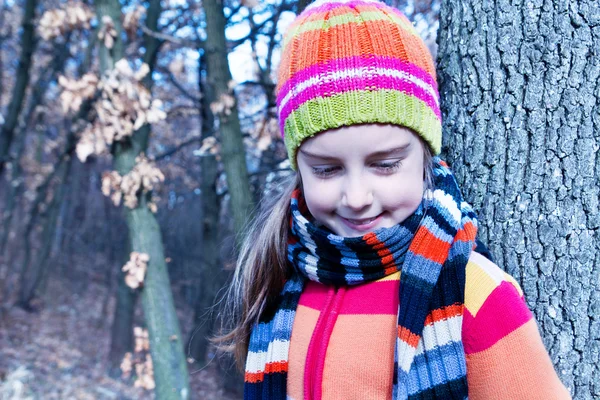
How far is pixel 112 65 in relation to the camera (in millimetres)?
3912

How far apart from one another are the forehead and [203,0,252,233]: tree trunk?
2.68 m

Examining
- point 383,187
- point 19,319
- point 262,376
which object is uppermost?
point 383,187

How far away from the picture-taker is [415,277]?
1.36 meters

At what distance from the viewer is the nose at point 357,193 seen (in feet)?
4.48

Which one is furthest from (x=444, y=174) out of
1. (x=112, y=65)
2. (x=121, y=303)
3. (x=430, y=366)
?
(x=121, y=303)

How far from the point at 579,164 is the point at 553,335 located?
1.72ft

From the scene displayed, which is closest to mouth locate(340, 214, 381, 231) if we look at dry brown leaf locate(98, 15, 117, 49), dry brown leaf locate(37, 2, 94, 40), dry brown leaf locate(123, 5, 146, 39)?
dry brown leaf locate(98, 15, 117, 49)

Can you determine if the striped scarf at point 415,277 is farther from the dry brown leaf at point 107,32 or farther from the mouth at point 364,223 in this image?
the dry brown leaf at point 107,32

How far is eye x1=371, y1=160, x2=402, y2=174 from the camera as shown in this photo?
55.1 inches

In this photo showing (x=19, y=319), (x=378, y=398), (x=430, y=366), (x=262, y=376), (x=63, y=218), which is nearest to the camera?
(x=430, y=366)

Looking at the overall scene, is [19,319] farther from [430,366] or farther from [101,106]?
[430,366]

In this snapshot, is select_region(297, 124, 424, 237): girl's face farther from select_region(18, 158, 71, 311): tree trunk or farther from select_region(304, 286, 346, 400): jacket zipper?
select_region(18, 158, 71, 311): tree trunk

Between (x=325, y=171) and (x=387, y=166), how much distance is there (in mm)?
178

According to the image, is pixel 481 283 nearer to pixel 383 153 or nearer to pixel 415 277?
pixel 415 277
